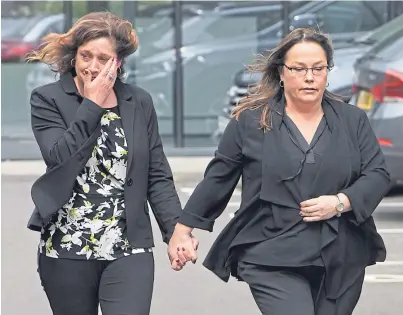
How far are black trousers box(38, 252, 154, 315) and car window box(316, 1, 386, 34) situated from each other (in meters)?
10.1

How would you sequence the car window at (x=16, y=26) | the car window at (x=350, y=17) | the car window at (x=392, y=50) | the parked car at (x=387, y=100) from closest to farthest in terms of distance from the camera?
the parked car at (x=387, y=100), the car window at (x=392, y=50), the car window at (x=16, y=26), the car window at (x=350, y=17)

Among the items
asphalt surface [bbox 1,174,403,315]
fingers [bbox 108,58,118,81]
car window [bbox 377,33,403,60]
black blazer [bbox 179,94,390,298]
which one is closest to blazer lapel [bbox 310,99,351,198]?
black blazer [bbox 179,94,390,298]

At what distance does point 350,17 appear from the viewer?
45.5ft

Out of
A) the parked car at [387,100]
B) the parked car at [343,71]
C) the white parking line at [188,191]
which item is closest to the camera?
the parked car at [387,100]

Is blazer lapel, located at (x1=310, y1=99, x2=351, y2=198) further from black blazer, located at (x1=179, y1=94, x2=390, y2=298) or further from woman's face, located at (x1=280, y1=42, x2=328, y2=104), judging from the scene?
woman's face, located at (x1=280, y1=42, x2=328, y2=104)

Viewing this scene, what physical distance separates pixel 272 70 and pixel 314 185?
1.86 ft

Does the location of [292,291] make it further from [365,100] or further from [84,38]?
[365,100]

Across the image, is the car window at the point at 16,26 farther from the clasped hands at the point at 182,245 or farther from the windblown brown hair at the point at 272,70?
the clasped hands at the point at 182,245

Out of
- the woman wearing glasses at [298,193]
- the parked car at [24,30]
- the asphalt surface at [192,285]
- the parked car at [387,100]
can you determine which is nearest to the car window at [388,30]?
the parked car at [387,100]

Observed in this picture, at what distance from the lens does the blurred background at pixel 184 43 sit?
13.5m

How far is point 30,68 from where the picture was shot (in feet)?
45.1

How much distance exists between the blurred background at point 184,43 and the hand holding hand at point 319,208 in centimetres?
944

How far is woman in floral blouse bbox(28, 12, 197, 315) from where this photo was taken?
13.3ft

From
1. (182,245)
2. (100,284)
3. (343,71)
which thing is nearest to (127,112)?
(182,245)
